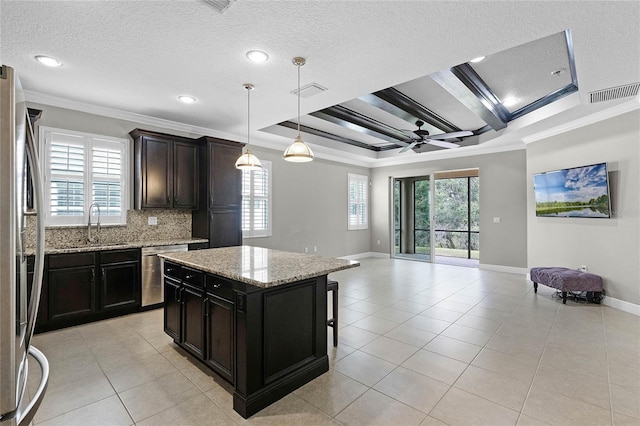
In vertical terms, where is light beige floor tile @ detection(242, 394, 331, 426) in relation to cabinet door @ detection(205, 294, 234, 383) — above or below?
below

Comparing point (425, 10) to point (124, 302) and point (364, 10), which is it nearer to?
point (364, 10)

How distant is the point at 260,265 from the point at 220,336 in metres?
0.60

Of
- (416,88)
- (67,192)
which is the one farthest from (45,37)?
(416,88)

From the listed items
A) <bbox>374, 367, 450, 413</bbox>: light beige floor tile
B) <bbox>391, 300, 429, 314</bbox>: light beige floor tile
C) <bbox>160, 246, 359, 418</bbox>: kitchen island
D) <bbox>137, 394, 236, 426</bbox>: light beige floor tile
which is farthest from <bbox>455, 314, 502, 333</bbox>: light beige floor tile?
<bbox>137, 394, 236, 426</bbox>: light beige floor tile

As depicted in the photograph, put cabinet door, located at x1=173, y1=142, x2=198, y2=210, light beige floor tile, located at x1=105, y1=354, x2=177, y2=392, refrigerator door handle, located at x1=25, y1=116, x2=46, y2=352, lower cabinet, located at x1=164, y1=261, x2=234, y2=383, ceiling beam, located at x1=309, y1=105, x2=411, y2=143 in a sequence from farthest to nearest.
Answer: ceiling beam, located at x1=309, y1=105, x2=411, y2=143 → cabinet door, located at x1=173, y1=142, x2=198, y2=210 → light beige floor tile, located at x1=105, y1=354, x2=177, y2=392 → lower cabinet, located at x1=164, y1=261, x2=234, y2=383 → refrigerator door handle, located at x1=25, y1=116, x2=46, y2=352

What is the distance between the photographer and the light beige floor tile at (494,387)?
7.27 ft

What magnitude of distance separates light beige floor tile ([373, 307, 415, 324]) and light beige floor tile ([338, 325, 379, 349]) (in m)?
0.52

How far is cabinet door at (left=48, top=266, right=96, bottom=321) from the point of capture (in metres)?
3.53

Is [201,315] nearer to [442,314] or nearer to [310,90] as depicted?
[310,90]

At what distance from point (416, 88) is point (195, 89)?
2841 millimetres

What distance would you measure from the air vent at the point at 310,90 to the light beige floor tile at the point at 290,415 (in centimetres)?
301

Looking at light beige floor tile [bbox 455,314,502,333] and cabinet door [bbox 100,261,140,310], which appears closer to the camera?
light beige floor tile [bbox 455,314,502,333]

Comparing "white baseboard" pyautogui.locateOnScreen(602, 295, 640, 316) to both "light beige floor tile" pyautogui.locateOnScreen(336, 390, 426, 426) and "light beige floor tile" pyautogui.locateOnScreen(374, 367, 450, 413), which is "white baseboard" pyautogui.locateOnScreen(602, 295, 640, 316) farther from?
"light beige floor tile" pyautogui.locateOnScreen(336, 390, 426, 426)

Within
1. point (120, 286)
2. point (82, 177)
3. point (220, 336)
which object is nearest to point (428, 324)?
point (220, 336)
